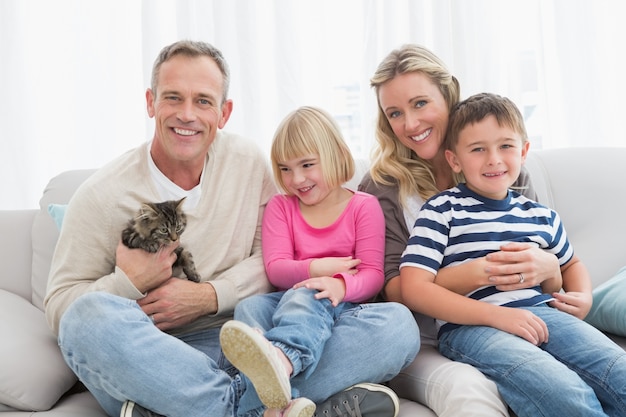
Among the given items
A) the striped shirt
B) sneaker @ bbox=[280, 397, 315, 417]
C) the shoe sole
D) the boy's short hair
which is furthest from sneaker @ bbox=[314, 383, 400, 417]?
the boy's short hair

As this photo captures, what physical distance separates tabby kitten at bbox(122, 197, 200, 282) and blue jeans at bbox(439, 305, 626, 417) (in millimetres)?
863

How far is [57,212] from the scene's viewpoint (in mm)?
2328

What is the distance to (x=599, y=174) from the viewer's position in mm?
2547

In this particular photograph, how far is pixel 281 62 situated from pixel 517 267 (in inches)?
66.1

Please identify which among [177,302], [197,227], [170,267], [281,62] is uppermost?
[281,62]

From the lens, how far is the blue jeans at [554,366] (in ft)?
5.42

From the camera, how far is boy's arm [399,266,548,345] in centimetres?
187

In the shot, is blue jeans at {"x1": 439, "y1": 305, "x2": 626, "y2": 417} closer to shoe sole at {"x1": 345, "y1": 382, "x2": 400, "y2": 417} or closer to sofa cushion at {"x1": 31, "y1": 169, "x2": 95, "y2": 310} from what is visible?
shoe sole at {"x1": 345, "y1": 382, "x2": 400, "y2": 417}

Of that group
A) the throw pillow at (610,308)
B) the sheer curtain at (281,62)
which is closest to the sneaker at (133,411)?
the throw pillow at (610,308)

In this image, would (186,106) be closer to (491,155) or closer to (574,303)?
(491,155)

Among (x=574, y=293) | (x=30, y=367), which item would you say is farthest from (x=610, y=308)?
(x=30, y=367)

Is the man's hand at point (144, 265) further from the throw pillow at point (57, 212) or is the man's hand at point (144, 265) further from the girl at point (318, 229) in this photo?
the throw pillow at point (57, 212)

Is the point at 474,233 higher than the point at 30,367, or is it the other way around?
the point at 474,233

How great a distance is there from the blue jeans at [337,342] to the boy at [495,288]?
0.15 metres
